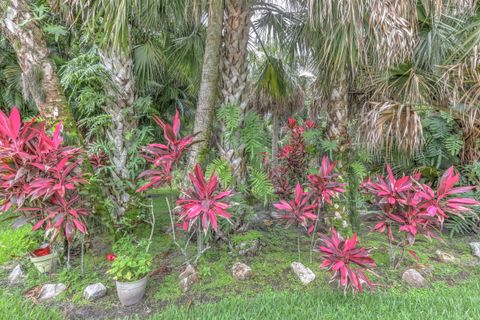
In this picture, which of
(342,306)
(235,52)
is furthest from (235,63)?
(342,306)

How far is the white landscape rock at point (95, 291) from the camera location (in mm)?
2500

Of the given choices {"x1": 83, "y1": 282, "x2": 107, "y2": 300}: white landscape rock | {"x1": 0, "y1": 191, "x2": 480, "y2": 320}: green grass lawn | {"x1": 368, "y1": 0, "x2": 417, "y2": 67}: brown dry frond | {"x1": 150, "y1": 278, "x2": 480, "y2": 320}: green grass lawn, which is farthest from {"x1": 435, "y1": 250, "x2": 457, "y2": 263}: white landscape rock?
{"x1": 83, "y1": 282, "x2": 107, "y2": 300}: white landscape rock

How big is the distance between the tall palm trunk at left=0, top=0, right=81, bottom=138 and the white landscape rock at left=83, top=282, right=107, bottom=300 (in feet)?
4.99

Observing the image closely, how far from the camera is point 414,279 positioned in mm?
2773

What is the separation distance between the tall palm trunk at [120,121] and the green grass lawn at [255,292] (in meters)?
0.71

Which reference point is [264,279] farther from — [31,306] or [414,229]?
[31,306]

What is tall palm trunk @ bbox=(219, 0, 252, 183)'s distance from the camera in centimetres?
328

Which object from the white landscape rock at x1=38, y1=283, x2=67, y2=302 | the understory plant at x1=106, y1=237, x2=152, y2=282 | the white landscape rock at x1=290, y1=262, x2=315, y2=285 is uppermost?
the understory plant at x1=106, y1=237, x2=152, y2=282

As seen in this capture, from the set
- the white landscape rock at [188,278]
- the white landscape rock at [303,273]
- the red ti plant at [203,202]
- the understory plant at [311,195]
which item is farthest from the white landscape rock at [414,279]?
the white landscape rock at [188,278]

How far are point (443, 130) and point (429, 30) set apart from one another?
1616 mm

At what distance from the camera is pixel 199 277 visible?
2.77 meters

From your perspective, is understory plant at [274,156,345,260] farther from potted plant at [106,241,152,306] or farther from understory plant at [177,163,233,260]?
potted plant at [106,241,152,306]

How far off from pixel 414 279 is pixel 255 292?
5.33 feet

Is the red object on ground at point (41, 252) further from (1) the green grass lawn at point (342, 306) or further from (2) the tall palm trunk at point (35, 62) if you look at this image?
(1) the green grass lawn at point (342, 306)
